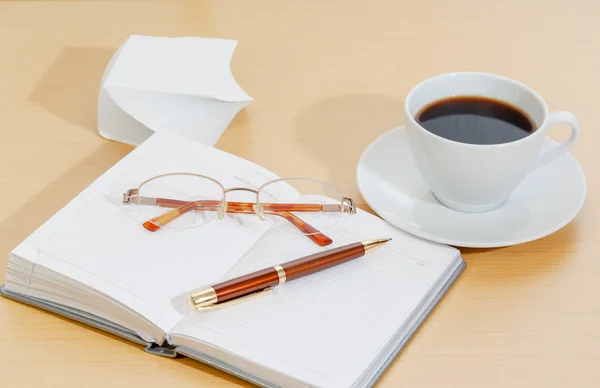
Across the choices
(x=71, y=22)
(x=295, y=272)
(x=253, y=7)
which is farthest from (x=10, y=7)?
(x=295, y=272)

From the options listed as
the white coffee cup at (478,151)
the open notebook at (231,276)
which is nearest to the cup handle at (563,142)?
the white coffee cup at (478,151)

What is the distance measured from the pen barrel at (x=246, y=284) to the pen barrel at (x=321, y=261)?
0.02 meters

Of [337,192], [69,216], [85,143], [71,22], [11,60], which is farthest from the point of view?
[71,22]

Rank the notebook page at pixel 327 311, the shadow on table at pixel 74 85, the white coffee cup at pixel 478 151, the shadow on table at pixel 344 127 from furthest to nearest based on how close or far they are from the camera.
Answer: the shadow on table at pixel 74 85
the shadow on table at pixel 344 127
the white coffee cup at pixel 478 151
the notebook page at pixel 327 311

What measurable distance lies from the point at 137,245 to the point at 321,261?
0.21 metres

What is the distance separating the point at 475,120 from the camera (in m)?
1.00

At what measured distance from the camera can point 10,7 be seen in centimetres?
153

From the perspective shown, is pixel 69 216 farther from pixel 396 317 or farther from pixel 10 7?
pixel 10 7

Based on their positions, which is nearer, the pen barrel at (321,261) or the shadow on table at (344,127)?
the pen barrel at (321,261)

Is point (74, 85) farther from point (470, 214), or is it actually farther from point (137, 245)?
point (470, 214)

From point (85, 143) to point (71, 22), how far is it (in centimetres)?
41

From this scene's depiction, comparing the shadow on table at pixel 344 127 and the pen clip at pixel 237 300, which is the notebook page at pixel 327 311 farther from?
the shadow on table at pixel 344 127

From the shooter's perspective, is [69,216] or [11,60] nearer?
[69,216]

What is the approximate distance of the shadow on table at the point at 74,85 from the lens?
1.23 meters
